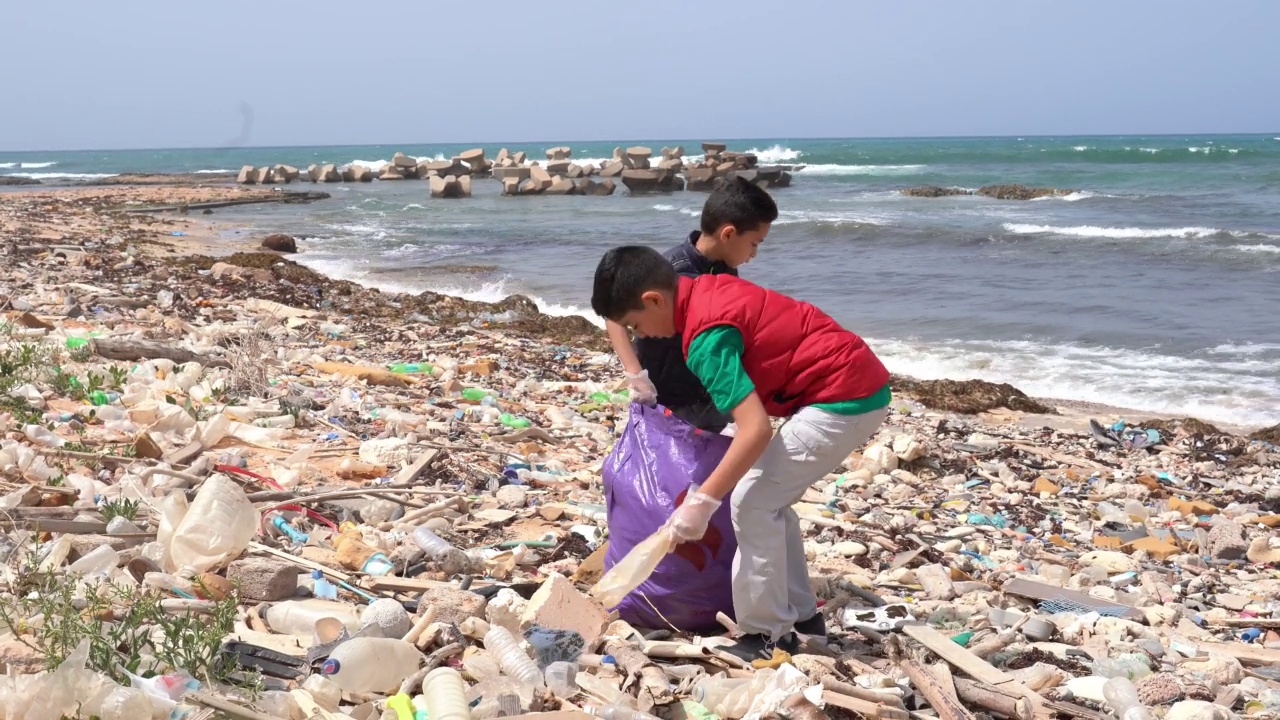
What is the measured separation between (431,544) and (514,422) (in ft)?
8.25

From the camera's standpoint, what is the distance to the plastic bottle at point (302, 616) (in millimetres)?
3023

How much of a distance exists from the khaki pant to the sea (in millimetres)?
6722

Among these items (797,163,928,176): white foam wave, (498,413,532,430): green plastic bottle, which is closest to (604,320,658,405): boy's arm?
(498,413,532,430): green plastic bottle

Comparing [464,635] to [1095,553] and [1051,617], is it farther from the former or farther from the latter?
[1095,553]

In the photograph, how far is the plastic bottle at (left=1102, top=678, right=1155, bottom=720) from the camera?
2.83 meters

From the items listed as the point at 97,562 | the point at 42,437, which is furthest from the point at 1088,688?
the point at 42,437

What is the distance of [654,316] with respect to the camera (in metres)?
2.90

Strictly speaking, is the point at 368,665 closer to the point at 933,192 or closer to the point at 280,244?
the point at 280,244

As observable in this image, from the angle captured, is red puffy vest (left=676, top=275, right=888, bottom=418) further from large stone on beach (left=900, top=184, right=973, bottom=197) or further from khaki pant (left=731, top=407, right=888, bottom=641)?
large stone on beach (left=900, top=184, right=973, bottom=197)

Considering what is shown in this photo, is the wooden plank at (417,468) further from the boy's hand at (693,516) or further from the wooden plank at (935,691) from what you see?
the wooden plank at (935,691)

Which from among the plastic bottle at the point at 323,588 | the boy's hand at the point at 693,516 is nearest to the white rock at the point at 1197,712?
the boy's hand at the point at 693,516

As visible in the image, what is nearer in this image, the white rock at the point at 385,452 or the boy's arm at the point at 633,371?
the boy's arm at the point at 633,371

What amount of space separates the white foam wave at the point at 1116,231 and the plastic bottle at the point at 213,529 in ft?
62.8

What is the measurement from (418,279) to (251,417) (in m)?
10.6
